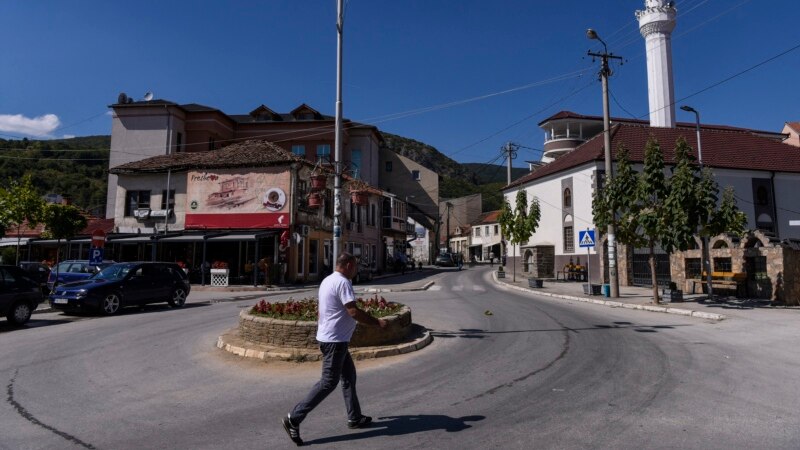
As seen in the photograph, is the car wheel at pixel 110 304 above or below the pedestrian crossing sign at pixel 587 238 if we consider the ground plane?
below

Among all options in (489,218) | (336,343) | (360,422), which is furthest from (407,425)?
(489,218)

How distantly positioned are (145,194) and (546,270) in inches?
1176

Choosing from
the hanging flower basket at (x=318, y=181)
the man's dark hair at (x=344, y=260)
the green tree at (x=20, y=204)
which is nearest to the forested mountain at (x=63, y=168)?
the green tree at (x=20, y=204)

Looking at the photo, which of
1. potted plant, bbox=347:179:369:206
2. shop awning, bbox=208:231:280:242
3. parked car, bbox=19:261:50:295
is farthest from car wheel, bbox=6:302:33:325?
shop awning, bbox=208:231:280:242

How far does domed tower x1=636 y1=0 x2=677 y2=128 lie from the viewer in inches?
1972

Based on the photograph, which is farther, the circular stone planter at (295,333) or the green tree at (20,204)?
the green tree at (20,204)

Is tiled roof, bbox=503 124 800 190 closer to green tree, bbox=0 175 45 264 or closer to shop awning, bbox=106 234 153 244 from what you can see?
shop awning, bbox=106 234 153 244

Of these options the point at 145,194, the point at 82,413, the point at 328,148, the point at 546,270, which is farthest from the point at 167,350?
the point at 328,148

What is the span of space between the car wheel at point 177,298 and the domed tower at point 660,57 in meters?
48.6

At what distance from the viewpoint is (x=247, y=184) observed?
30.8 metres

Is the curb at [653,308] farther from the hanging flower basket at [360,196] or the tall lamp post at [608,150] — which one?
the hanging flower basket at [360,196]

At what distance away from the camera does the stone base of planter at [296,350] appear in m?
8.34

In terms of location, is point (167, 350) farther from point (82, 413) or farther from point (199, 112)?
point (199, 112)

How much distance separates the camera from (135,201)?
111 ft
